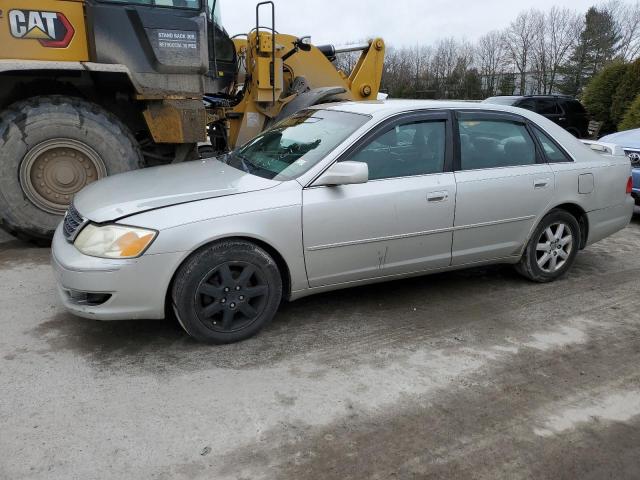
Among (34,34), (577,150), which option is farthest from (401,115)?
(34,34)

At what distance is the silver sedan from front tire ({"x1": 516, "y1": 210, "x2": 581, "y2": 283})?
0.5 inches

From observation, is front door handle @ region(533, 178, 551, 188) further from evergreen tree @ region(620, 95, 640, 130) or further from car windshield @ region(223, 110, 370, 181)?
evergreen tree @ region(620, 95, 640, 130)

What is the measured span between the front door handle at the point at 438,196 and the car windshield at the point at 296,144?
73 centimetres

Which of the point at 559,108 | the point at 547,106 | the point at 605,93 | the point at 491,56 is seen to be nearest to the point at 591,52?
the point at 491,56

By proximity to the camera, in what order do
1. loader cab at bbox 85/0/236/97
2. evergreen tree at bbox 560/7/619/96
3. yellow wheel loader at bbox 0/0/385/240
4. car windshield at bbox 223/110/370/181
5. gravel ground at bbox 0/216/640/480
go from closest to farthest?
1. gravel ground at bbox 0/216/640/480
2. car windshield at bbox 223/110/370/181
3. yellow wheel loader at bbox 0/0/385/240
4. loader cab at bbox 85/0/236/97
5. evergreen tree at bbox 560/7/619/96

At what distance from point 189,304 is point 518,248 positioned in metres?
2.77

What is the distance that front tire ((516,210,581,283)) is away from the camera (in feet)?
15.1

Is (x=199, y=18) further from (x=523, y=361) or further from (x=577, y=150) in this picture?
(x=523, y=361)

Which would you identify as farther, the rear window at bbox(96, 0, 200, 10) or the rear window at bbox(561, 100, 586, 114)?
the rear window at bbox(561, 100, 586, 114)

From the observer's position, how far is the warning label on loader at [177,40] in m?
5.48

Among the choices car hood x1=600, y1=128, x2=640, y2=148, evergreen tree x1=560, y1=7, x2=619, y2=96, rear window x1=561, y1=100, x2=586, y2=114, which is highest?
evergreen tree x1=560, y1=7, x2=619, y2=96

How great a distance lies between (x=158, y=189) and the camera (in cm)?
364

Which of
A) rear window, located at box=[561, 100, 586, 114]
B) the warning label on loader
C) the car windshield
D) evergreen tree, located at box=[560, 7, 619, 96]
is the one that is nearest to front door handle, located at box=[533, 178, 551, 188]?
the car windshield

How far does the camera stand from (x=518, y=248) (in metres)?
4.53
